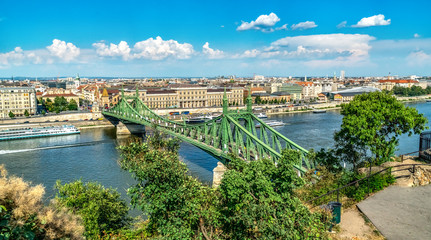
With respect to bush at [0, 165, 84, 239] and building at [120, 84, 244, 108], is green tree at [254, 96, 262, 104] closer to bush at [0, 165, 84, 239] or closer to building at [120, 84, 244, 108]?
building at [120, 84, 244, 108]

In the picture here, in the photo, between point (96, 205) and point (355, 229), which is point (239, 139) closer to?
point (96, 205)

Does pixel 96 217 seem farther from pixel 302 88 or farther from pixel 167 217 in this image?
pixel 302 88

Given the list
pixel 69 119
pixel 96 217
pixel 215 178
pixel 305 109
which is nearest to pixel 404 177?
pixel 96 217

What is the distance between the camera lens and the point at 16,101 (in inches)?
2544

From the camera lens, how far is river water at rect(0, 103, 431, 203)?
26.0m

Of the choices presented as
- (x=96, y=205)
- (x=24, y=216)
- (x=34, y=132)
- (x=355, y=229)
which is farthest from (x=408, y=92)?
(x=24, y=216)

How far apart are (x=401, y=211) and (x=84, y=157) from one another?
3029 cm

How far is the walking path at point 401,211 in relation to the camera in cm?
759

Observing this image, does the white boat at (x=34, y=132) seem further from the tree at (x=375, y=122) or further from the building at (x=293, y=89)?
the building at (x=293, y=89)

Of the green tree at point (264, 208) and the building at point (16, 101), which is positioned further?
the building at point (16, 101)

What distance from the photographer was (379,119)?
14406mm

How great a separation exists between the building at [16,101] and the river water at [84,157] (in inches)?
906

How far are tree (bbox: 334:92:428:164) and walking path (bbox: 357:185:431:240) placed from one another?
4299mm

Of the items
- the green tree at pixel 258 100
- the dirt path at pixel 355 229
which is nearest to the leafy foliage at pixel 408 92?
the green tree at pixel 258 100
